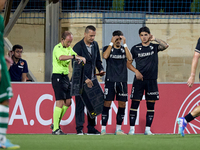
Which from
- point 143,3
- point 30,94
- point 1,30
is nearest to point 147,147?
point 1,30

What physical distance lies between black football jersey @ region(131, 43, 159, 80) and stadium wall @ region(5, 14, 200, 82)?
5758mm

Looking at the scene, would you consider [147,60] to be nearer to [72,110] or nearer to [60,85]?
[60,85]

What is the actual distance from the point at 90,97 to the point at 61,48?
106 cm

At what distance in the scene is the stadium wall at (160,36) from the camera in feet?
42.7

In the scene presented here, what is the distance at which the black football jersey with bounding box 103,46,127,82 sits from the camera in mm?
7398

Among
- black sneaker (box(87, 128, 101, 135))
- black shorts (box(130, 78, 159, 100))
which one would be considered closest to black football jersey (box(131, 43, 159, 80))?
black shorts (box(130, 78, 159, 100))

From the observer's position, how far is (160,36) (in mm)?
13320

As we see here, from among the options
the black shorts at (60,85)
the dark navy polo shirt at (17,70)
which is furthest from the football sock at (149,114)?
the dark navy polo shirt at (17,70)

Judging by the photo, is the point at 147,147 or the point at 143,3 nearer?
the point at 147,147

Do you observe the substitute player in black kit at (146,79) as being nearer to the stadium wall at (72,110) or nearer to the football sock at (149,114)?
the football sock at (149,114)

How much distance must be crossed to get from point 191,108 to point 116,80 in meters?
1.72

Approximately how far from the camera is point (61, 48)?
7.35 meters

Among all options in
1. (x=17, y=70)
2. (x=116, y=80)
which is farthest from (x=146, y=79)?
(x=17, y=70)

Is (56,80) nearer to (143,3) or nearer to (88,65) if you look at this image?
(88,65)
